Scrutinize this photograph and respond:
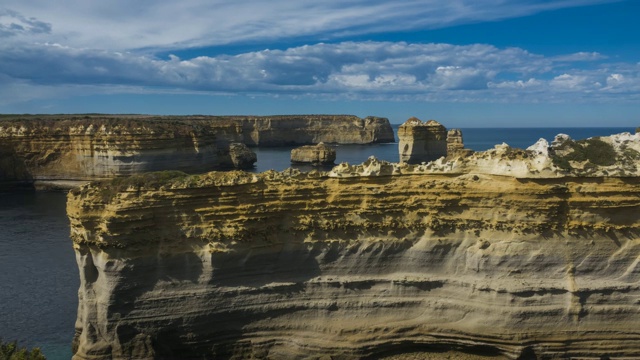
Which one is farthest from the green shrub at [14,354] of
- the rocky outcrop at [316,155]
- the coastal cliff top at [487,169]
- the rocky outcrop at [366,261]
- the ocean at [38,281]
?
the rocky outcrop at [316,155]

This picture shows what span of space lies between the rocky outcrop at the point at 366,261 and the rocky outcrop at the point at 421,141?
56.1 m

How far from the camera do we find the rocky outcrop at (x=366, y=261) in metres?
16.2

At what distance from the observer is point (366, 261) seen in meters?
17.2

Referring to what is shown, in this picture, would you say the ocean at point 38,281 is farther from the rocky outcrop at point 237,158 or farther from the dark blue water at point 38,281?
the rocky outcrop at point 237,158

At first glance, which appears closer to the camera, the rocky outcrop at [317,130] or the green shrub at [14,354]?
the green shrub at [14,354]

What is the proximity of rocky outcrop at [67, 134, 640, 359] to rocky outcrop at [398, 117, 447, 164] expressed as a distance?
56052 mm

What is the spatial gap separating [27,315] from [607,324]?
932 inches

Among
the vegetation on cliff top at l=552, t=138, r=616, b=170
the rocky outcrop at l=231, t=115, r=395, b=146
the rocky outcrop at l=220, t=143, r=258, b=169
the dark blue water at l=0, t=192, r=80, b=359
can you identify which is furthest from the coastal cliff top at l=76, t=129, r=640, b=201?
the rocky outcrop at l=231, t=115, r=395, b=146

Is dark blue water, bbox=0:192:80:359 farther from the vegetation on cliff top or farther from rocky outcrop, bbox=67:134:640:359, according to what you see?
the vegetation on cliff top

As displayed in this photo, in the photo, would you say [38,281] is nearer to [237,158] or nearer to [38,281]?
[38,281]

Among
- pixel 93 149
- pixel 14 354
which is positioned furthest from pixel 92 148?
pixel 14 354

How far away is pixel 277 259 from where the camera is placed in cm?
1705

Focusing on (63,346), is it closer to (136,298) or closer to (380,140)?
(136,298)

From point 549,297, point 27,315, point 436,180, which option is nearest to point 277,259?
point 436,180
